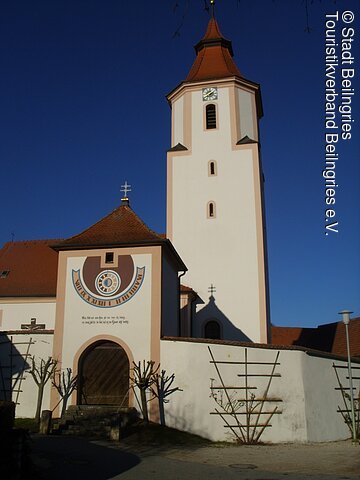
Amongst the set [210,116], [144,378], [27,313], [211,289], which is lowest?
[144,378]

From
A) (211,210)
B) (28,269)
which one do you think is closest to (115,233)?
(211,210)

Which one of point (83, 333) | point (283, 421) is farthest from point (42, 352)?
point (283, 421)

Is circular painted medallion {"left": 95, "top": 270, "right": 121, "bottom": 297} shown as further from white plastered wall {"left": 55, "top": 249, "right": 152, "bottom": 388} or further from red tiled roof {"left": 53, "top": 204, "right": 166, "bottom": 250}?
red tiled roof {"left": 53, "top": 204, "right": 166, "bottom": 250}

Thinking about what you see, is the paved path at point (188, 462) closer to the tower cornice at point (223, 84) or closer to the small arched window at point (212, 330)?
the small arched window at point (212, 330)

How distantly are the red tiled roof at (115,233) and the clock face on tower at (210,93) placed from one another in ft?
34.7

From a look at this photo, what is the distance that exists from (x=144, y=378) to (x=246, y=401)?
3075mm

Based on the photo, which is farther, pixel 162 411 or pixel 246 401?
pixel 162 411

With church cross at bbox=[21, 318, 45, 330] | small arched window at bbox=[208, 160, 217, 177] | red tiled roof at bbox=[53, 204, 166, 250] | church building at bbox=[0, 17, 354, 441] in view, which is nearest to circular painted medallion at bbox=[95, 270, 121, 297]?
church building at bbox=[0, 17, 354, 441]

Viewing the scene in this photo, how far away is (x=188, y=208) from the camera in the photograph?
24.9 metres

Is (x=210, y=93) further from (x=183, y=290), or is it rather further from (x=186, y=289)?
(x=183, y=290)

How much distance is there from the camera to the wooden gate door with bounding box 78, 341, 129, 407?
1581 centimetres

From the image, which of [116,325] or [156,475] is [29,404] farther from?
[156,475]

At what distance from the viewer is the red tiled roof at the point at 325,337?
30.2 meters

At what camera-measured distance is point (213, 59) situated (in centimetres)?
2945
